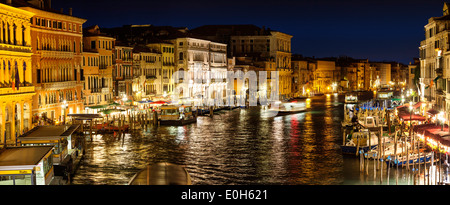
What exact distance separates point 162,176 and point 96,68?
26656 mm

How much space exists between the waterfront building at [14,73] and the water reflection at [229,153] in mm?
3089

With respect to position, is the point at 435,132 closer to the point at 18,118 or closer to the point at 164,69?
the point at 18,118

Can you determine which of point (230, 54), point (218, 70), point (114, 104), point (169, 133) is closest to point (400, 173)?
point (169, 133)

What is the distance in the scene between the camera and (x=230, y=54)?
71.3 meters

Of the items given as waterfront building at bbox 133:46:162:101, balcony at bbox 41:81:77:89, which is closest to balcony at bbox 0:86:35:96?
balcony at bbox 41:81:77:89

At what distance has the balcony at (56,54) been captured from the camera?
30.1 metres

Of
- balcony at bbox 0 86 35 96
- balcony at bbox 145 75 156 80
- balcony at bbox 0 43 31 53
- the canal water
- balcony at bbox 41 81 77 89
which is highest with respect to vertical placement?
balcony at bbox 0 43 31 53

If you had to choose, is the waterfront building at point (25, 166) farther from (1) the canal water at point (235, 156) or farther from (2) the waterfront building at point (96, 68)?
(2) the waterfront building at point (96, 68)

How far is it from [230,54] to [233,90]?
6284mm

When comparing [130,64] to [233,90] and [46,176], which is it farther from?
[46,176]

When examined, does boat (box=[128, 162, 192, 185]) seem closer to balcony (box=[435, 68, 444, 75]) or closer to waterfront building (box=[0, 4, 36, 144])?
waterfront building (box=[0, 4, 36, 144])

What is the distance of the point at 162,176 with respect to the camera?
1234 cm

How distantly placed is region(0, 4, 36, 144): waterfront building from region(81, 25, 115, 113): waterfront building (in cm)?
1045

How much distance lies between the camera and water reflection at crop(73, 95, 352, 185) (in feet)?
60.6
